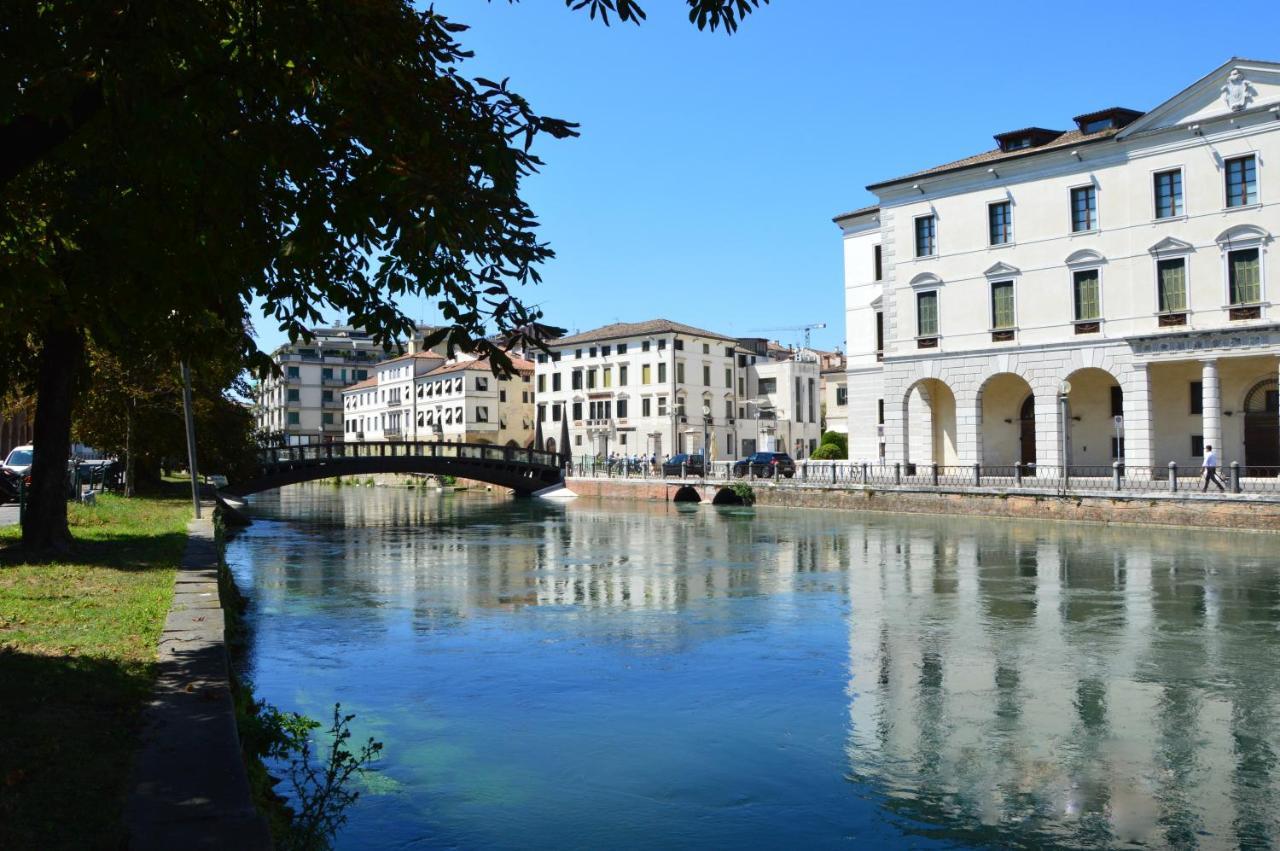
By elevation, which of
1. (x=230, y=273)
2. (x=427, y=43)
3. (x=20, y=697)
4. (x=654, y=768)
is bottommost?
(x=654, y=768)

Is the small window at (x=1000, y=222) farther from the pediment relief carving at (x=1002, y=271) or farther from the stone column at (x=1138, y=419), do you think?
the stone column at (x=1138, y=419)

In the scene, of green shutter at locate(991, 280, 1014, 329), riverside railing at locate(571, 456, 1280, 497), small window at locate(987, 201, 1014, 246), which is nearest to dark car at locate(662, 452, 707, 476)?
riverside railing at locate(571, 456, 1280, 497)

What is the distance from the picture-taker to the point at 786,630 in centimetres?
1546

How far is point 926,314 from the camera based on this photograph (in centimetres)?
4341

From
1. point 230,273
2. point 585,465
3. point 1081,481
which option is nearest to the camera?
point 230,273

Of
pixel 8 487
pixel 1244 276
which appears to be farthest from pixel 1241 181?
pixel 8 487

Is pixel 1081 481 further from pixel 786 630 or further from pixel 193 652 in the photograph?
pixel 193 652

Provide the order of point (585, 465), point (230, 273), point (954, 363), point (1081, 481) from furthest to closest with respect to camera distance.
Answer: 1. point (585, 465)
2. point (954, 363)
3. point (1081, 481)
4. point (230, 273)

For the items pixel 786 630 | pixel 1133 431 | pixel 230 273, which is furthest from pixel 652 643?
pixel 1133 431

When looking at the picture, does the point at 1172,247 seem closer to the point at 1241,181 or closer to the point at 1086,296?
the point at 1241,181

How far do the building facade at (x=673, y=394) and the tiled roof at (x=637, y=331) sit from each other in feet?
0.30

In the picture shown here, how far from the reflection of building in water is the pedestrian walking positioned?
12.0 meters

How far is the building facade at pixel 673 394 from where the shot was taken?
7456 centimetres

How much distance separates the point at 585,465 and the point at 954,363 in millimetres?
29130
